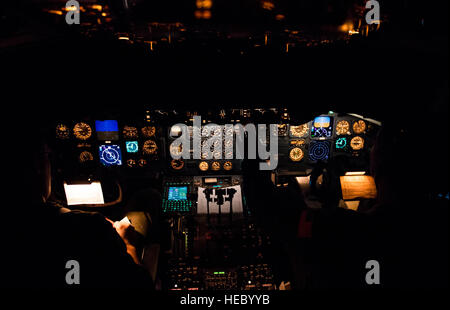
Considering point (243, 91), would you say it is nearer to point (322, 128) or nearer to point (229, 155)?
point (229, 155)

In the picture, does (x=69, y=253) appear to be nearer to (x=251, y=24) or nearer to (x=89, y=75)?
(x=89, y=75)

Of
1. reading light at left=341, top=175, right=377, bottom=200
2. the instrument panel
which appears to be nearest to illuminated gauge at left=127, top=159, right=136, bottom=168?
the instrument panel

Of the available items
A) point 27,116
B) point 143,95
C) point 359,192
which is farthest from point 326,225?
point 359,192

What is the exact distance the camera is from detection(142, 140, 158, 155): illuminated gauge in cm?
418

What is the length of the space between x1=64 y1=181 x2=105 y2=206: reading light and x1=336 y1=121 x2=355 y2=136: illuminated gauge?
3.92 metres

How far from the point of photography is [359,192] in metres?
2.97

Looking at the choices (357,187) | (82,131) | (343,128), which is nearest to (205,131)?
(82,131)

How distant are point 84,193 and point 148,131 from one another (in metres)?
1.47

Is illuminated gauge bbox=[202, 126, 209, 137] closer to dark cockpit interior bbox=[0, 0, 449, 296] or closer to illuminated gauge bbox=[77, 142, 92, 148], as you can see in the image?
illuminated gauge bbox=[77, 142, 92, 148]

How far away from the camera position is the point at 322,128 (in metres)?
4.33

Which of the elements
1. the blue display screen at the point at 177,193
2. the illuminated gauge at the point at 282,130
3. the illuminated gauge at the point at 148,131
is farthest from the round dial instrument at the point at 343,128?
the illuminated gauge at the point at 148,131

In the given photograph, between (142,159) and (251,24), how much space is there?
11.9ft

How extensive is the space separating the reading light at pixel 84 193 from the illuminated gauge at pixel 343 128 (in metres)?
3.92
